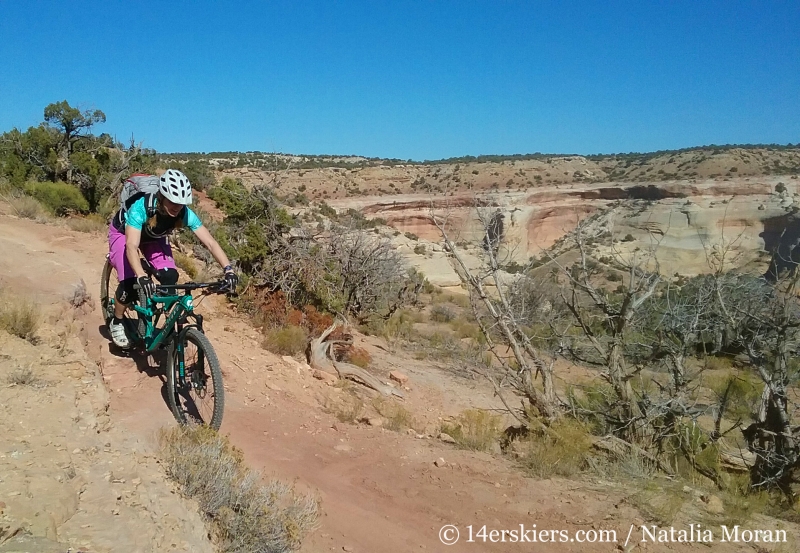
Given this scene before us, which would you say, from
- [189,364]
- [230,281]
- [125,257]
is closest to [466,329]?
[125,257]

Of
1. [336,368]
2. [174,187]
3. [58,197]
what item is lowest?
[336,368]

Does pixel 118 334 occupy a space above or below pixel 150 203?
below

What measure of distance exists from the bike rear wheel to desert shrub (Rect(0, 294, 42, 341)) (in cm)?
137

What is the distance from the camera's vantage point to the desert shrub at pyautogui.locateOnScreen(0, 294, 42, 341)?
4680mm

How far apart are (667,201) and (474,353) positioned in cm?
3266

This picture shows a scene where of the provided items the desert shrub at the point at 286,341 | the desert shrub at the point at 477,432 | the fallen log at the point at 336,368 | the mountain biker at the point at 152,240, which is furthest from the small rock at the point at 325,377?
the mountain biker at the point at 152,240

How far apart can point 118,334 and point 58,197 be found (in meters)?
9.31

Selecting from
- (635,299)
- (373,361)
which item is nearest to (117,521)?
(635,299)

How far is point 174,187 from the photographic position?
13.7 ft

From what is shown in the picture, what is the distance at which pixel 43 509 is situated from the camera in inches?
97.7

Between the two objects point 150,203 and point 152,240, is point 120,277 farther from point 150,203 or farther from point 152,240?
point 150,203

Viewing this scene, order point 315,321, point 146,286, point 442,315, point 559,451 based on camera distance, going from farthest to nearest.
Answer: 1. point 442,315
2. point 315,321
3. point 559,451
4. point 146,286

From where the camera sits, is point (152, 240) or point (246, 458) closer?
point (246, 458)

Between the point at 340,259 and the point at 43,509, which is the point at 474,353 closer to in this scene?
the point at 340,259
